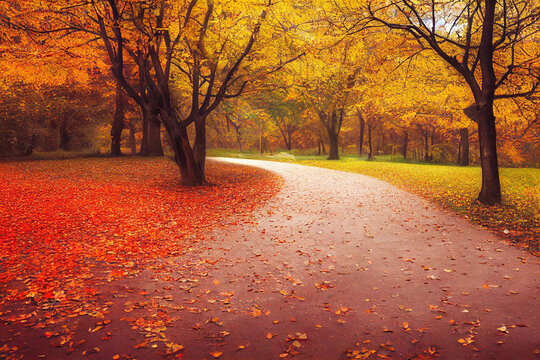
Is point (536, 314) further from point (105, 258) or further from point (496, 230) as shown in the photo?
point (105, 258)

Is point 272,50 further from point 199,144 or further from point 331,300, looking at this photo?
point 331,300

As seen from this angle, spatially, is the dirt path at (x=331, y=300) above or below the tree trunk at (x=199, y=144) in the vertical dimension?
below

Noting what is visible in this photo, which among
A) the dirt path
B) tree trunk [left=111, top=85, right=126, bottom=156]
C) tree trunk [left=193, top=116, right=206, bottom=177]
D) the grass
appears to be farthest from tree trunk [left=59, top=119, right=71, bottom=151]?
the dirt path

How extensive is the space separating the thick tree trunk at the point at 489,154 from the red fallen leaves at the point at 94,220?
6985 millimetres

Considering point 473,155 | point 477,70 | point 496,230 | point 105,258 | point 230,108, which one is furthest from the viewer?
point 473,155

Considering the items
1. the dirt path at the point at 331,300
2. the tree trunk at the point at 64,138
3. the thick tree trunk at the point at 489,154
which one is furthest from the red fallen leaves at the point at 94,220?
the tree trunk at the point at 64,138

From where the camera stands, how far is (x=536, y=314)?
4.45 m

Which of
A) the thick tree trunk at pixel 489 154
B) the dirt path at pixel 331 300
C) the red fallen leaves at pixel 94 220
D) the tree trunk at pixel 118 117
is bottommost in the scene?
the dirt path at pixel 331 300

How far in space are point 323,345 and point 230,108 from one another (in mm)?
25627

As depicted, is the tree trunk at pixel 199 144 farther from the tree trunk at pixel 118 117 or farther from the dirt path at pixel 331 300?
the tree trunk at pixel 118 117

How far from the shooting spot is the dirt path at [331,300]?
3895 millimetres

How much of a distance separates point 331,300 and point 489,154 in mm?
8241

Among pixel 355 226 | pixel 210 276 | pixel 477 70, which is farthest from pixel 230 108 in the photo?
pixel 210 276

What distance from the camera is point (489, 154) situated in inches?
415
